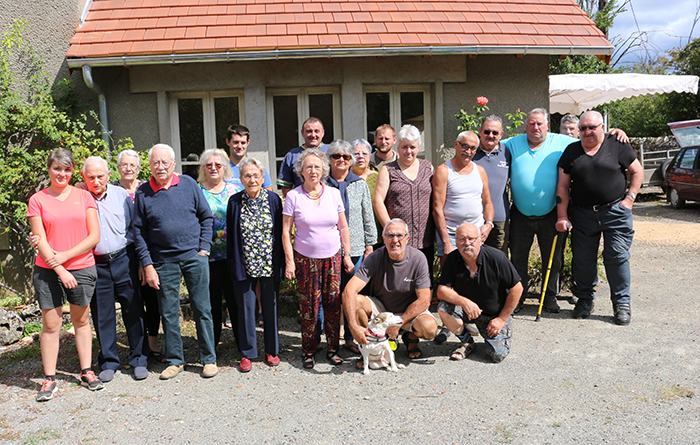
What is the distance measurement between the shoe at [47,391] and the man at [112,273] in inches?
13.1

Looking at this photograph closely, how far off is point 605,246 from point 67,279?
4726 millimetres

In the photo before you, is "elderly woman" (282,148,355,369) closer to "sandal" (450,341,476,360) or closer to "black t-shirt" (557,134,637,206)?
"sandal" (450,341,476,360)

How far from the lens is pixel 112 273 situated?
4.22 m

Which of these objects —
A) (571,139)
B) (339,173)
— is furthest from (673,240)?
(339,173)

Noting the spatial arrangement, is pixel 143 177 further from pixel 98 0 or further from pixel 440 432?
pixel 440 432

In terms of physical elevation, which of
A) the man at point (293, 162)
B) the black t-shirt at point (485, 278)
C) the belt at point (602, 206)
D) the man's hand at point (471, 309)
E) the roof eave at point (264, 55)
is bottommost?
the man's hand at point (471, 309)

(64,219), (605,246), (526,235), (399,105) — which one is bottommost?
(605,246)

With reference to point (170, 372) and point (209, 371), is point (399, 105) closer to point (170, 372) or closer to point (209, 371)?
point (209, 371)

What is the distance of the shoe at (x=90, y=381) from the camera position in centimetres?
407

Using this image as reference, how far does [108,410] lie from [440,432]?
2.23 meters

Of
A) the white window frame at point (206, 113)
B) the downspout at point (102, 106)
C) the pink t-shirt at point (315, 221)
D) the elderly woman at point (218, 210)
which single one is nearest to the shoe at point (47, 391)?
the elderly woman at point (218, 210)

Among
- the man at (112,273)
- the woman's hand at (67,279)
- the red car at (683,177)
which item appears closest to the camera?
the woman's hand at (67,279)

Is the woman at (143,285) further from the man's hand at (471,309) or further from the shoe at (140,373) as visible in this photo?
the man's hand at (471,309)

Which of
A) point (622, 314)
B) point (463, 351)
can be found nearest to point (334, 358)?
point (463, 351)
